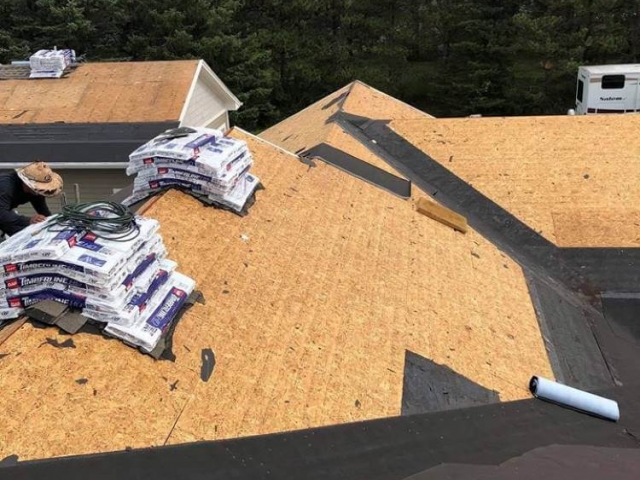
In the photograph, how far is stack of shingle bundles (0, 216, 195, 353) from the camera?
3969 mm

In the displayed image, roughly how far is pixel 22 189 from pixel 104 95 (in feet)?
23.6

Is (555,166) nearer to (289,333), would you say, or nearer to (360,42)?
(289,333)

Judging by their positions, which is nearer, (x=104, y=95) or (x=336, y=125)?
(x=336, y=125)

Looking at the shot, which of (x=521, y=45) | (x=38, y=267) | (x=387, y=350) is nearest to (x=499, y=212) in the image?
(x=387, y=350)

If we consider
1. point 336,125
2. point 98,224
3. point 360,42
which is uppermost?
Answer: point 98,224

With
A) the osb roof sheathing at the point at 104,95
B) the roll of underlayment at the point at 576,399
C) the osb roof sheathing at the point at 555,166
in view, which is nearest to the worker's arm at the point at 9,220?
the roll of underlayment at the point at 576,399

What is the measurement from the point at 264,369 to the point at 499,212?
570cm

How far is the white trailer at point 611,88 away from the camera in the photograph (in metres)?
18.7

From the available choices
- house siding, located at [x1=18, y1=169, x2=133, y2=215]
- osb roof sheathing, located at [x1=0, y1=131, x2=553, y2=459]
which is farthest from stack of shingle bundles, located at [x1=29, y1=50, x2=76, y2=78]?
osb roof sheathing, located at [x1=0, y1=131, x2=553, y2=459]

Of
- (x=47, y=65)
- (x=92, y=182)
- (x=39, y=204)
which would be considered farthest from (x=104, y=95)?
(x=39, y=204)

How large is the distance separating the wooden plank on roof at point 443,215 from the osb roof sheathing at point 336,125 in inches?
55.4

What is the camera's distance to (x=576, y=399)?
16.8 ft

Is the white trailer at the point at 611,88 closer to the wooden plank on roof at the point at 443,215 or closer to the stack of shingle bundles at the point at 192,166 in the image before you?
the wooden plank on roof at the point at 443,215

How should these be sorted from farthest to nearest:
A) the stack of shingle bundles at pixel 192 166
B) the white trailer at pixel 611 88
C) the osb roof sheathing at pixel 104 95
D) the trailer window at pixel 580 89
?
the trailer window at pixel 580 89, the white trailer at pixel 611 88, the osb roof sheathing at pixel 104 95, the stack of shingle bundles at pixel 192 166
